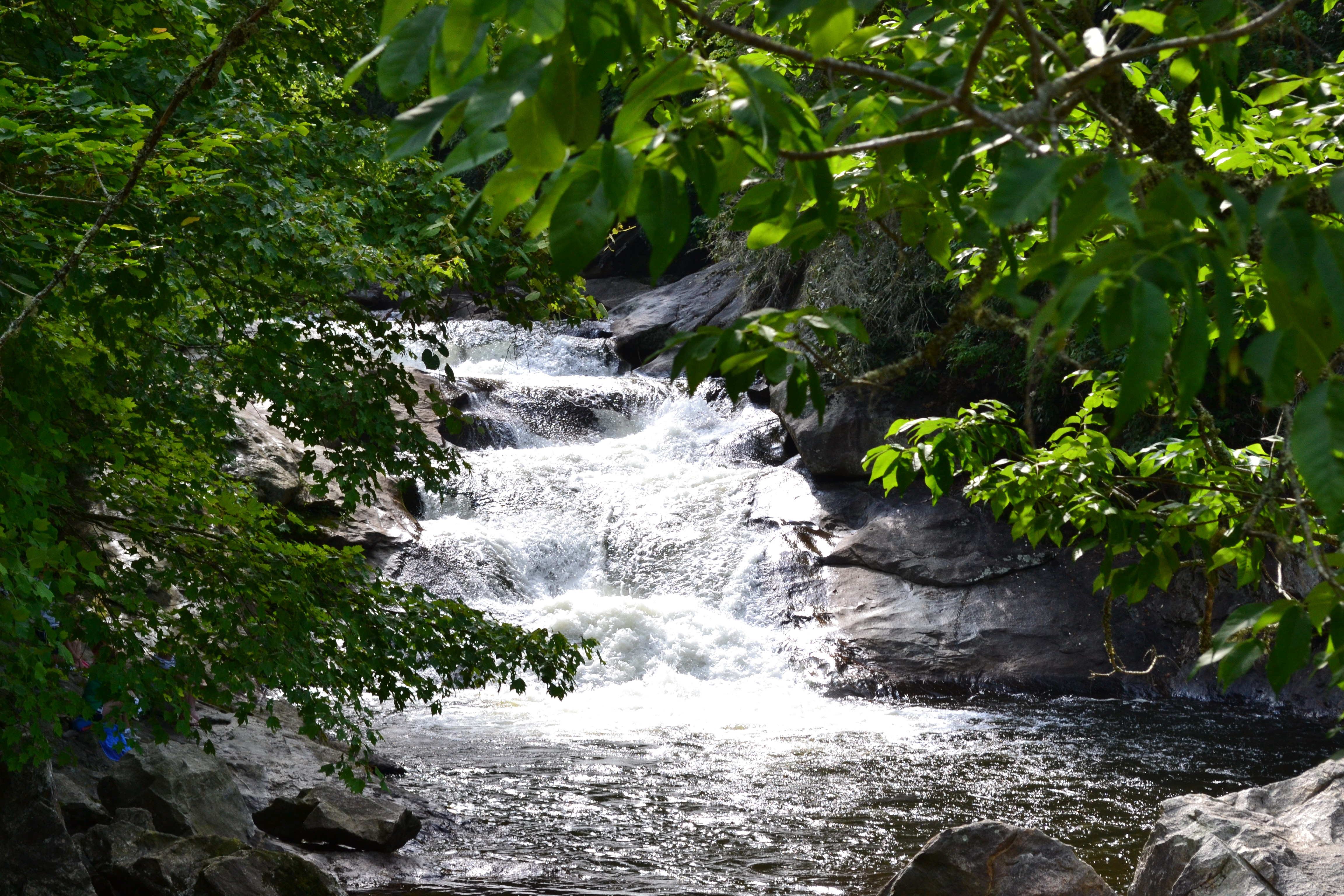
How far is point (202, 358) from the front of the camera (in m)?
5.73

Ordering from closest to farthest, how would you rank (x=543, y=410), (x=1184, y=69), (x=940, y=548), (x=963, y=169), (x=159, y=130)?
(x=963, y=169) → (x=1184, y=69) → (x=159, y=130) → (x=940, y=548) → (x=543, y=410)

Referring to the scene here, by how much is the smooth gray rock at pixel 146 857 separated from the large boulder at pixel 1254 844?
14.0 ft

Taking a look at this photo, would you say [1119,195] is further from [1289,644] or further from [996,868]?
[996,868]

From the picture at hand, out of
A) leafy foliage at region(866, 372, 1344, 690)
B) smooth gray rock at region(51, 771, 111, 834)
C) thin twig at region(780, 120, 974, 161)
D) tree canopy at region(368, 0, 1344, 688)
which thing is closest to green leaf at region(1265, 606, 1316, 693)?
tree canopy at region(368, 0, 1344, 688)

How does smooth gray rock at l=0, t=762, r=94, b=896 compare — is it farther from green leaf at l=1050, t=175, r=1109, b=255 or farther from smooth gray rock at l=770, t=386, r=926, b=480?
smooth gray rock at l=770, t=386, r=926, b=480

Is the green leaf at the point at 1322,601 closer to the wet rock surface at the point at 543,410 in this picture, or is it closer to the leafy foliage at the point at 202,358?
the leafy foliage at the point at 202,358

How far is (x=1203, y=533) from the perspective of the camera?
8.84 ft

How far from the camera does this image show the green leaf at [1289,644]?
1353mm

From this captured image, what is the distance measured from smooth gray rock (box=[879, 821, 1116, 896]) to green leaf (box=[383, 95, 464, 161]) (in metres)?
4.69

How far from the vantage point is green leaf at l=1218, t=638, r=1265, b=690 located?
1.41m

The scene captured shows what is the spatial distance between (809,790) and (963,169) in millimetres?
6858

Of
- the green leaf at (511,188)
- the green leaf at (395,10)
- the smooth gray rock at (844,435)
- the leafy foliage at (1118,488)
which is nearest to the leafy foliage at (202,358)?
the green leaf at (395,10)

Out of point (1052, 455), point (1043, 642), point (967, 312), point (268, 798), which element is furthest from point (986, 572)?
point (967, 312)

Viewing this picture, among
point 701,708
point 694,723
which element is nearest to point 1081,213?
point 694,723
